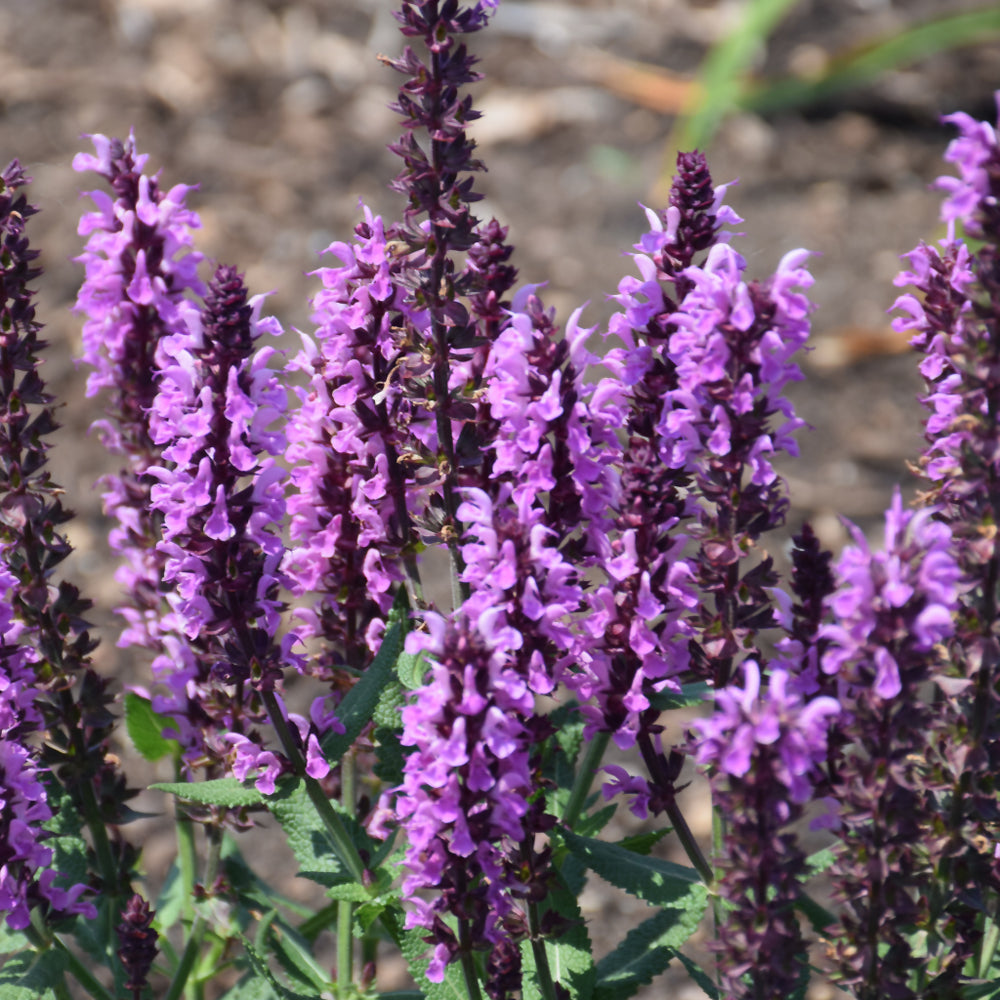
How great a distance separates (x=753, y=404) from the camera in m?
2.45

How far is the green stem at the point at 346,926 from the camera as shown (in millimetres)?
3223

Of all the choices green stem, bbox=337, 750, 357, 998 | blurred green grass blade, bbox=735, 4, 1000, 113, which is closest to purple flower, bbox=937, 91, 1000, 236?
green stem, bbox=337, 750, 357, 998

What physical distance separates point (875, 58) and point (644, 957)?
6.52 meters

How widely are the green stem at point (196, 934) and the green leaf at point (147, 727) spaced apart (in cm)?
38

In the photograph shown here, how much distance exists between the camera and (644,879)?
2775mm

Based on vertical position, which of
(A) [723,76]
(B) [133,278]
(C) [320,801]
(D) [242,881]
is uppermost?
(A) [723,76]

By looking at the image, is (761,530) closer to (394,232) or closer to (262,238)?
(394,232)

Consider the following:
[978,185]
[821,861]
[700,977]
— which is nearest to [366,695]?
[700,977]

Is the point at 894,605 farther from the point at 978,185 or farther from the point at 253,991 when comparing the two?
the point at 253,991

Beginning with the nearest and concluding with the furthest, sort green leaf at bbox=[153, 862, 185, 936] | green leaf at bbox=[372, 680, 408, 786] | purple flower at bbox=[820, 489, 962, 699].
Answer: purple flower at bbox=[820, 489, 962, 699]
green leaf at bbox=[372, 680, 408, 786]
green leaf at bbox=[153, 862, 185, 936]

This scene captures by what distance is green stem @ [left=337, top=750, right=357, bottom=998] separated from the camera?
10.6 feet

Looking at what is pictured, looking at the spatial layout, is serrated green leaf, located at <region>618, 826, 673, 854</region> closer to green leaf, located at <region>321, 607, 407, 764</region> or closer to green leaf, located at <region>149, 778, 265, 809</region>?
green leaf, located at <region>321, 607, 407, 764</region>

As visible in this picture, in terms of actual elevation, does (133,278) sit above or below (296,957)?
above

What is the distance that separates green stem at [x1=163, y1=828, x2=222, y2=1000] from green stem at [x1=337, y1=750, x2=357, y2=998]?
0.32 m
